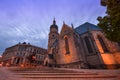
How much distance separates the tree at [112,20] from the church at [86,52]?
1159 cm

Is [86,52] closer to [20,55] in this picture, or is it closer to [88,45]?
[88,45]

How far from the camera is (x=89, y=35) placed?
2377 centimetres

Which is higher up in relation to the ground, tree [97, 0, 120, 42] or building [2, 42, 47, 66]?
building [2, 42, 47, 66]

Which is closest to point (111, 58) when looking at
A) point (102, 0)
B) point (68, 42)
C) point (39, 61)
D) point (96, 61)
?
A: point (96, 61)

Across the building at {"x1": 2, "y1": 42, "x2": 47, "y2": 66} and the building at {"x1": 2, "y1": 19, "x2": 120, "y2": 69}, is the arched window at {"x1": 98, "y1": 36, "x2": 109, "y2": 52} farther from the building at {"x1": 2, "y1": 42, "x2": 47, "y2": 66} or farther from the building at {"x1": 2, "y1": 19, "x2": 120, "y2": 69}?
the building at {"x1": 2, "y1": 42, "x2": 47, "y2": 66}

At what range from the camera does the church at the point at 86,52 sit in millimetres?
20016

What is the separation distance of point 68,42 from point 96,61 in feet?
27.4

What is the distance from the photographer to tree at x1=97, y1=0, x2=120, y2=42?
8.15 metres

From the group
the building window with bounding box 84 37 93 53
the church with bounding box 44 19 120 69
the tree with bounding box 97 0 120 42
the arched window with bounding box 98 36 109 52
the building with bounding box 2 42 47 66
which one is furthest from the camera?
the building with bounding box 2 42 47 66

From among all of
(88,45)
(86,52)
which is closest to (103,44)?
(88,45)

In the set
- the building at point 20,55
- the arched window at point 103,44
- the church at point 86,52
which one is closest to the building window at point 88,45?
the church at point 86,52

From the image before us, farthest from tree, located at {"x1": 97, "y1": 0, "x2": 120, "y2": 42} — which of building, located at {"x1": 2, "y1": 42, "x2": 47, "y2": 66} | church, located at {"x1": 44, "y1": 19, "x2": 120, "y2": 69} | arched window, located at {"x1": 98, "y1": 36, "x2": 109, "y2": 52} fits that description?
building, located at {"x1": 2, "y1": 42, "x2": 47, "y2": 66}

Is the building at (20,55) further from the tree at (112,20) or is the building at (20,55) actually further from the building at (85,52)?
the tree at (112,20)

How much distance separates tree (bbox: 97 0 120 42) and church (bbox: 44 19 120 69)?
11.6 m
